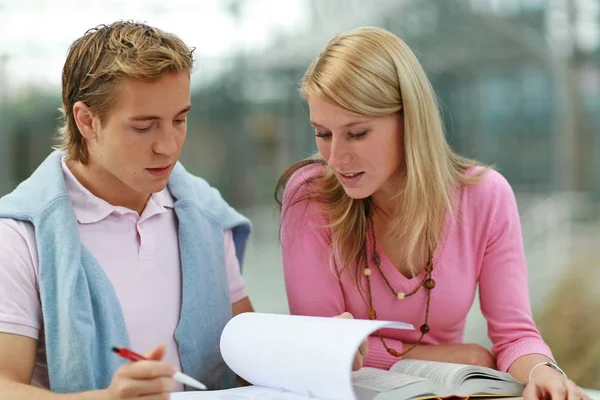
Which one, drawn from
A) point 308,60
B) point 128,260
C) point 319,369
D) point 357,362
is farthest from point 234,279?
point 308,60

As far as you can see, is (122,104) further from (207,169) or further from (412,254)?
(207,169)

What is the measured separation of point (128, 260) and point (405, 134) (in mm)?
536

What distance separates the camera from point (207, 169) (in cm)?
396

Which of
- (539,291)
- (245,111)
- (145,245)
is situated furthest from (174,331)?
(245,111)

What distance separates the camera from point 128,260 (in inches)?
54.7

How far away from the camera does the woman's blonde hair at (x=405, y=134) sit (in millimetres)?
1419

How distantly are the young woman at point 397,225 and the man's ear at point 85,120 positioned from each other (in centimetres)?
37

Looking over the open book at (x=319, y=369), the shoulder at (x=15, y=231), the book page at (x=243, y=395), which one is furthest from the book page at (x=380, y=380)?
the shoulder at (x=15, y=231)

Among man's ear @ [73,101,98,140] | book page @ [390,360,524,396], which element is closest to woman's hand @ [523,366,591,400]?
book page @ [390,360,524,396]

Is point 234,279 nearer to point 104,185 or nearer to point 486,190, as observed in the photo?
point 104,185

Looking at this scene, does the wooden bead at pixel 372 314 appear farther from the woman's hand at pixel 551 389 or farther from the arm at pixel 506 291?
the woman's hand at pixel 551 389

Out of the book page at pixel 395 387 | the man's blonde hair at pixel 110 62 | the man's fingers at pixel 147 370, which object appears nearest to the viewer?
the man's fingers at pixel 147 370

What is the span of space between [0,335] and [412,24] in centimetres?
330

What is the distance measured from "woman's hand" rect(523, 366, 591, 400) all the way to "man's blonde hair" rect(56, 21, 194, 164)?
2.44ft
